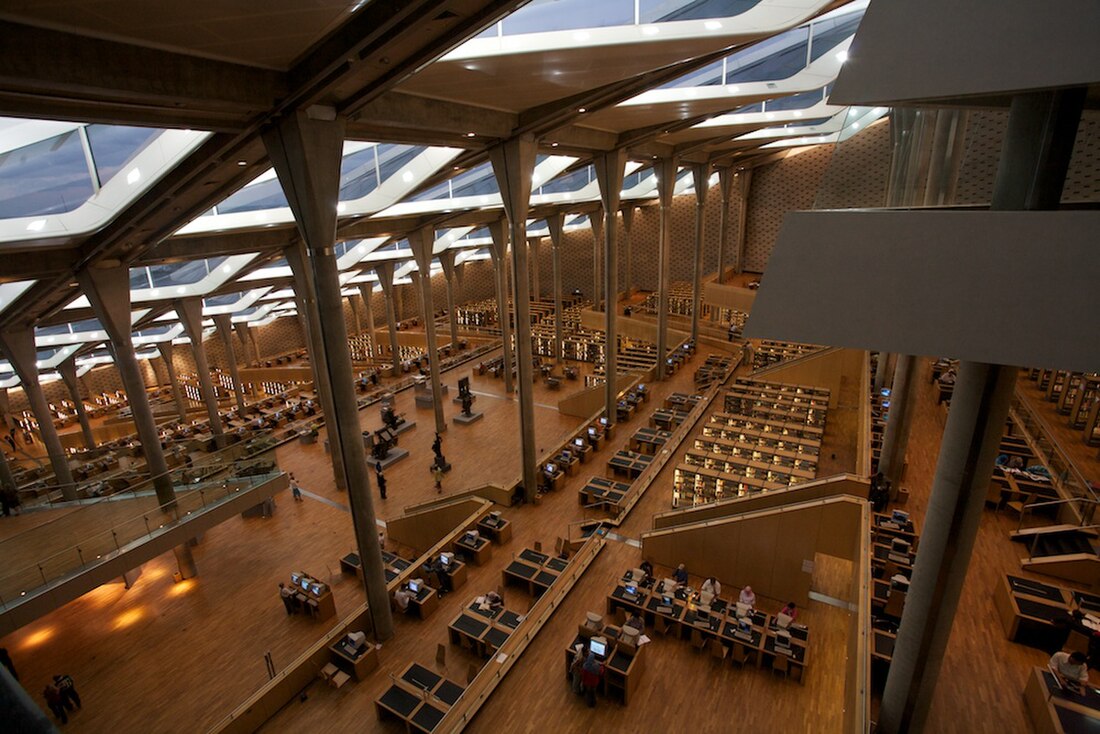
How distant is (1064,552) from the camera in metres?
9.31

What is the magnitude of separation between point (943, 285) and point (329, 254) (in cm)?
820

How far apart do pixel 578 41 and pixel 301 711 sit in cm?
1165

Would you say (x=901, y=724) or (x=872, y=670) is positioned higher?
(x=901, y=724)

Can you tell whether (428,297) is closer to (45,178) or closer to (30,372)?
(30,372)

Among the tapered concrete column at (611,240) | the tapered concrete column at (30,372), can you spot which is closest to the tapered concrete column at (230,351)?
the tapered concrete column at (30,372)

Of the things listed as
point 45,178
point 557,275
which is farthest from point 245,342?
point 45,178

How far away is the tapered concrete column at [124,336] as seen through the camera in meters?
12.4

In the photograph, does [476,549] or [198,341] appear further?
[198,341]

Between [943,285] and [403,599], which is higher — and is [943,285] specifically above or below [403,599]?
above

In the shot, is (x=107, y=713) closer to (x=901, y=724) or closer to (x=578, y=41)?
(x=901, y=724)

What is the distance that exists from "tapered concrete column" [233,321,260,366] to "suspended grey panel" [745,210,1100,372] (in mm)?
40471

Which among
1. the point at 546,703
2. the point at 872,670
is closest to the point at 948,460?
the point at 872,670

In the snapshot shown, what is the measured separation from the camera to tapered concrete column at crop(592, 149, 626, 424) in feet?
55.8

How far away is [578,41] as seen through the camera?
25.9ft
